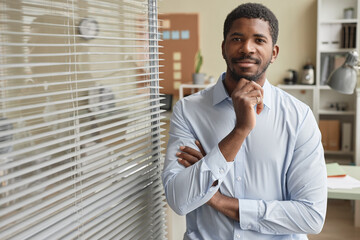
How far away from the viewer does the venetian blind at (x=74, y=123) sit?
3.66ft

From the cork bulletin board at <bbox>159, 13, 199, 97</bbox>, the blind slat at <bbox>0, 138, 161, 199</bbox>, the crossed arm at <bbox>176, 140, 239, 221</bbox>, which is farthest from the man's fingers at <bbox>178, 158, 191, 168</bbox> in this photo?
the cork bulletin board at <bbox>159, 13, 199, 97</bbox>

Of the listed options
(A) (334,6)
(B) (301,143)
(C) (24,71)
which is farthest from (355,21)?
(C) (24,71)

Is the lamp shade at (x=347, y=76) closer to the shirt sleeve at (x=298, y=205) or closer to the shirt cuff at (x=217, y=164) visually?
the shirt sleeve at (x=298, y=205)

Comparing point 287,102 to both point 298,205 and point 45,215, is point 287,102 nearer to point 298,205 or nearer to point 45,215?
point 298,205

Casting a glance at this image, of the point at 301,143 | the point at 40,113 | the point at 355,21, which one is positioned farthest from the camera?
the point at 355,21

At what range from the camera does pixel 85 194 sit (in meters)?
1.35

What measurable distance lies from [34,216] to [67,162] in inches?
8.0

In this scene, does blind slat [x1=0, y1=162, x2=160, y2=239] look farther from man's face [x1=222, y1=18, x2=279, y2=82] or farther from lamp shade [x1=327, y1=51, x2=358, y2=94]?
lamp shade [x1=327, y1=51, x2=358, y2=94]

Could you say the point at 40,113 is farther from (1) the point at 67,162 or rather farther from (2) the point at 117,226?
(2) the point at 117,226

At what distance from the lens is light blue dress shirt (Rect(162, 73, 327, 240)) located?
1469 mm

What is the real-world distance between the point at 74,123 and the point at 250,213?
668mm

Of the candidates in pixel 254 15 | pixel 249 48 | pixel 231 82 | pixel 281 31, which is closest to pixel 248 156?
pixel 231 82

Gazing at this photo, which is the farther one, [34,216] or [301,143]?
[301,143]

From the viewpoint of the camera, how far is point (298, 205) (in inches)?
59.8
